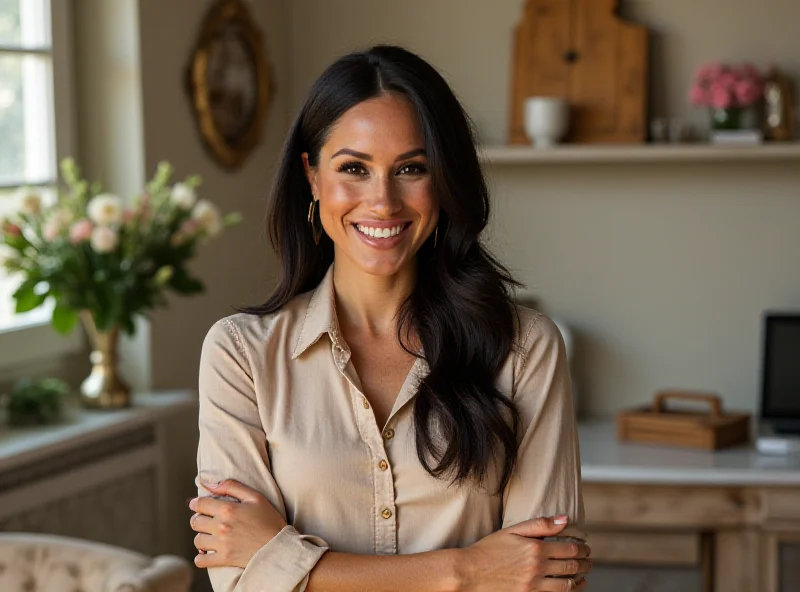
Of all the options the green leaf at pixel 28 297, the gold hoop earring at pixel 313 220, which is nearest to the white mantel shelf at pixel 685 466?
the green leaf at pixel 28 297

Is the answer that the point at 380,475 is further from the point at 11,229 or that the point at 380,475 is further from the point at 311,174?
the point at 11,229

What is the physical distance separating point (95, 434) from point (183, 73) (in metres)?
1.21

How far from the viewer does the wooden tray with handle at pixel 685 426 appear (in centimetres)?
360

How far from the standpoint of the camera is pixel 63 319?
2922 millimetres

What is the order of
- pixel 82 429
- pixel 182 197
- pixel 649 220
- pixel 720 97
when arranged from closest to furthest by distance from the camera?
pixel 82 429, pixel 182 197, pixel 720 97, pixel 649 220

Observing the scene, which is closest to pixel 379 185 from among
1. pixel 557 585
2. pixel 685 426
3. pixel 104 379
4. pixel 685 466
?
pixel 557 585

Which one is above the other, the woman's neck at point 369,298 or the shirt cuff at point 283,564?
the woman's neck at point 369,298

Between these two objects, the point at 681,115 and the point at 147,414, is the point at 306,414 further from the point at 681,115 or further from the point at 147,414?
the point at 681,115

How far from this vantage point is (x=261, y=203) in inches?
160

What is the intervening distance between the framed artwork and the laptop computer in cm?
178

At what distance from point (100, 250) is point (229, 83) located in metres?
1.09

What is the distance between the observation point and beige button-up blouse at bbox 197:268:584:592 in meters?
1.63

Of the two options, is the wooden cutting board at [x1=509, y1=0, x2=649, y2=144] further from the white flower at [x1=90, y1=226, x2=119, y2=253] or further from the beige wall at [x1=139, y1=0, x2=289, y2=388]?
the white flower at [x1=90, y1=226, x2=119, y2=253]

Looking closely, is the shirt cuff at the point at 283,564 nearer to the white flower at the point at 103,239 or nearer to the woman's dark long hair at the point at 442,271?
the woman's dark long hair at the point at 442,271
